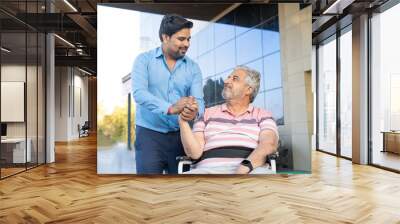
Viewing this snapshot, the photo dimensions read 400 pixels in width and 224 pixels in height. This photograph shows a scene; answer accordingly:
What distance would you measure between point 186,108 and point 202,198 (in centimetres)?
191

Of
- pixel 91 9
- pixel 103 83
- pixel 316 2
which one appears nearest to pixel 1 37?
pixel 103 83

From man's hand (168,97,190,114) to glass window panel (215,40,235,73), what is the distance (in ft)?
2.54

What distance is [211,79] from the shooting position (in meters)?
6.57

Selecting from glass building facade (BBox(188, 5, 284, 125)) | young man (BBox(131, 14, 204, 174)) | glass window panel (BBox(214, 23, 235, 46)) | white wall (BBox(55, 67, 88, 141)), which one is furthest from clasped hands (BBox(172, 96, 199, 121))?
white wall (BBox(55, 67, 88, 141))

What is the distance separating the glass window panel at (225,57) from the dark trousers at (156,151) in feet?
4.49

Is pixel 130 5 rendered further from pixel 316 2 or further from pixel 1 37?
pixel 316 2

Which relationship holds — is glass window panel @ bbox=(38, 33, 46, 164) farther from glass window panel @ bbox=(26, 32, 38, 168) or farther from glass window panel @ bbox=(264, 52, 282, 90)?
glass window panel @ bbox=(264, 52, 282, 90)

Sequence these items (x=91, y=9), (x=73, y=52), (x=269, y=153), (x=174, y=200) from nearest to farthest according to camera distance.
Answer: (x=174, y=200)
(x=269, y=153)
(x=91, y=9)
(x=73, y=52)

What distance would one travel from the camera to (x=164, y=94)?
21.0 feet

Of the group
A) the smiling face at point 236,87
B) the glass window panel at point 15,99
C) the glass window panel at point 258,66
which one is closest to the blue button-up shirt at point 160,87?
the smiling face at point 236,87

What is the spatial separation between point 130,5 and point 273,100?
296cm

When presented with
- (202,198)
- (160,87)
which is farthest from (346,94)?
(202,198)

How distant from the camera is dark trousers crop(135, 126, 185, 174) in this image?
20.9 feet

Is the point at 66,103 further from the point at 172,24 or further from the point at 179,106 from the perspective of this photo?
the point at 179,106
